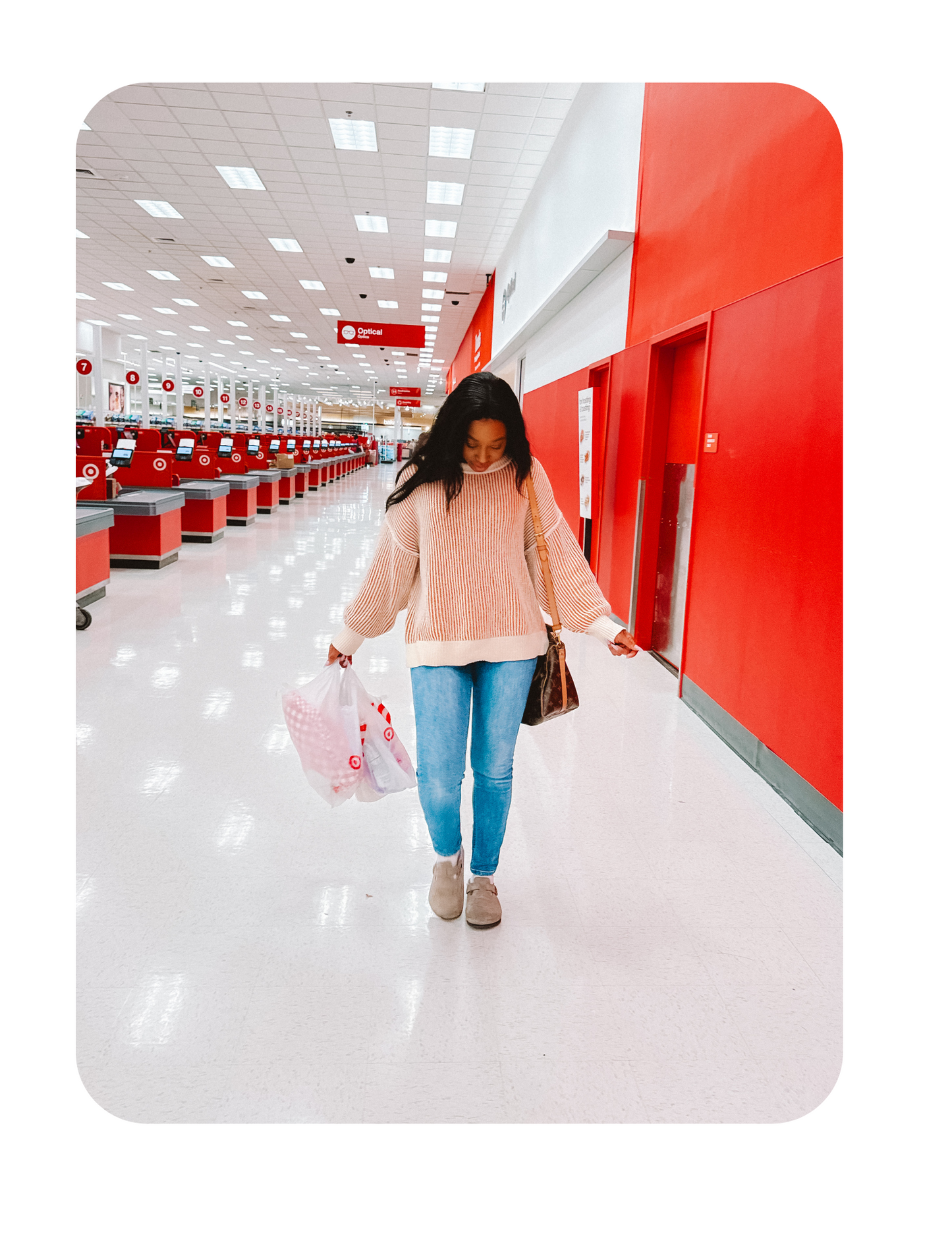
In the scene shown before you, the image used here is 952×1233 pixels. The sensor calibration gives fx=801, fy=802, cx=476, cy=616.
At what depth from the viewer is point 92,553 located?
18.8ft

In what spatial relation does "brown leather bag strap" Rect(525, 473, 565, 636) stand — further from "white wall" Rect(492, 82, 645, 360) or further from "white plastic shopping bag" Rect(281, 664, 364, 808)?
"white wall" Rect(492, 82, 645, 360)

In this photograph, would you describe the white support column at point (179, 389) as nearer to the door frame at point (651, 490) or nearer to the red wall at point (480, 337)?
the red wall at point (480, 337)

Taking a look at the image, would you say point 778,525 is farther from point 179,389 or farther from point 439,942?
point 179,389

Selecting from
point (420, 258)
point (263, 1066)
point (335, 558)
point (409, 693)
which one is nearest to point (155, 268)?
point (420, 258)

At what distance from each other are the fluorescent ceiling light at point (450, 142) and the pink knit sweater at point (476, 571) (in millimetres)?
7397

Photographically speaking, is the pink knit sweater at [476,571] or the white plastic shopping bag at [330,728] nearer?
the pink knit sweater at [476,571]

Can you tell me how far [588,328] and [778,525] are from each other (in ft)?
15.4

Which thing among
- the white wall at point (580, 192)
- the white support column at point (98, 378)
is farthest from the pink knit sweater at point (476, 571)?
the white support column at point (98, 378)

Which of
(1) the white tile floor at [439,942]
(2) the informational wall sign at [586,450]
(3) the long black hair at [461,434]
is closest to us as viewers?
(1) the white tile floor at [439,942]

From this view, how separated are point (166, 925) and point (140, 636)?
130 inches

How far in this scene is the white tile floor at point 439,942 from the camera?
1.58m

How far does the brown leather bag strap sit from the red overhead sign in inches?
545

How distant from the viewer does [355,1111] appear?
1.51m

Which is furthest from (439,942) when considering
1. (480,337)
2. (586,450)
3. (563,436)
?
(480,337)
